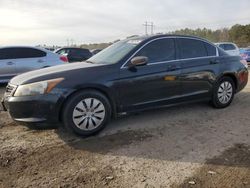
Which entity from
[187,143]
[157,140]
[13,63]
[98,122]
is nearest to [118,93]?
[98,122]

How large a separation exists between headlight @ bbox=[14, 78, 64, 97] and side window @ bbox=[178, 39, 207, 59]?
252cm

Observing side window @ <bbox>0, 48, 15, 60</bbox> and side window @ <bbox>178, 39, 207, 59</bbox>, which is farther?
side window @ <bbox>0, 48, 15, 60</bbox>

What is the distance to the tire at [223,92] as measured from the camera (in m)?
5.81

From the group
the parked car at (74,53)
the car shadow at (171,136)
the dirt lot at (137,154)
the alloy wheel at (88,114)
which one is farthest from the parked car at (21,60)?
the parked car at (74,53)

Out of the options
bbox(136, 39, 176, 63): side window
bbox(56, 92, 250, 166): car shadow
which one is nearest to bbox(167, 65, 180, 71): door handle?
bbox(136, 39, 176, 63): side window

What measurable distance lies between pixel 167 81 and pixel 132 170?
216 centimetres

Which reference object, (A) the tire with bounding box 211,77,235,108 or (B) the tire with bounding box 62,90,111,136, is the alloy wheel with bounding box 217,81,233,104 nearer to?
(A) the tire with bounding box 211,77,235,108

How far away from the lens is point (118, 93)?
4.58m

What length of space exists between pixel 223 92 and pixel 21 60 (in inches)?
274

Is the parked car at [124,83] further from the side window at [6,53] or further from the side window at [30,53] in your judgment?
the side window at [6,53]

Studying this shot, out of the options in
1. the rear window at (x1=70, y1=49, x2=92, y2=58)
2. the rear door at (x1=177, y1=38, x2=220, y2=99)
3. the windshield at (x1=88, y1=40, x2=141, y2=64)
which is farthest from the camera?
the rear window at (x1=70, y1=49, x2=92, y2=58)

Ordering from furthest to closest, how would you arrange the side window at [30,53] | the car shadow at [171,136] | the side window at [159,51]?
the side window at [30,53] → the side window at [159,51] → the car shadow at [171,136]

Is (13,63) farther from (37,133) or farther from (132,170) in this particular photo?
(132,170)

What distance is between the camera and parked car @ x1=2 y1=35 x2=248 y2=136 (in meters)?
4.15
